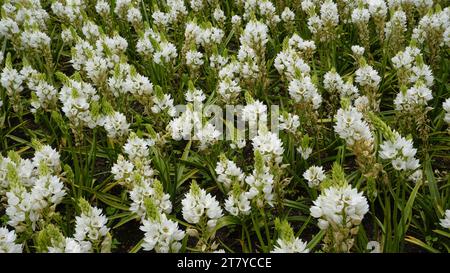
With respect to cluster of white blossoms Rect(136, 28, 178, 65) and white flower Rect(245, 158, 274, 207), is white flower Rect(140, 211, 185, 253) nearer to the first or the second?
white flower Rect(245, 158, 274, 207)

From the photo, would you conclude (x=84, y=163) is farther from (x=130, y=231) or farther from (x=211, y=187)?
(x=211, y=187)

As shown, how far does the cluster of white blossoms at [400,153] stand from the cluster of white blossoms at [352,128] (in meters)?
0.19

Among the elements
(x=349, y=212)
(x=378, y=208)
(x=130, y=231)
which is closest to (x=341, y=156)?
(x=378, y=208)

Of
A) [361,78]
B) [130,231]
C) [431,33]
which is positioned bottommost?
[130,231]

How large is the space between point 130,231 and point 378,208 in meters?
Answer: 2.32

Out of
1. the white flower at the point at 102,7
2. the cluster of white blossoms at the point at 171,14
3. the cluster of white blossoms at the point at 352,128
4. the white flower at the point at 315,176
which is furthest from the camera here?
the white flower at the point at 102,7

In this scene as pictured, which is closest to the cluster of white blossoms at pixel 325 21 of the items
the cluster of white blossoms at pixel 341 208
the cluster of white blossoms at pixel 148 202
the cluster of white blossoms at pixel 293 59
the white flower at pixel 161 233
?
the cluster of white blossoms at pixel 293 59

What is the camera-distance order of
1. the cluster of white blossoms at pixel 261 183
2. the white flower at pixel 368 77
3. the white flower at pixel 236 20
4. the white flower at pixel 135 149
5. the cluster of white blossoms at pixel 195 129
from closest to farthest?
the cluster of white blossoms at pixel 261 183, the white flower at pixel 135 149, the cluster of white blossoms at pixel 195 129, the white flower at pixel 368 77, the white flower at pixel 236 20

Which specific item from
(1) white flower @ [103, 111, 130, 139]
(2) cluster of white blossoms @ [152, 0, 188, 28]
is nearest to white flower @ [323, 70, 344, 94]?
(1) white flower @ [103, 111, 130, 139]

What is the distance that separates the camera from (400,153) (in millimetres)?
3328

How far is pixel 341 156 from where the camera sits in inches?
181

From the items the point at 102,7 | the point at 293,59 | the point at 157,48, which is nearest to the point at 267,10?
the point at 157,48

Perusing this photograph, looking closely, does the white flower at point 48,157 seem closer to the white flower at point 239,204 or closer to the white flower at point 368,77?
the white flower at point 239,204

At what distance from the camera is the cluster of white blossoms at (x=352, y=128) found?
11.6 feet
